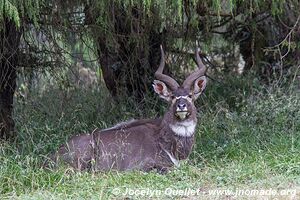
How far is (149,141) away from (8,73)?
6.78 ft

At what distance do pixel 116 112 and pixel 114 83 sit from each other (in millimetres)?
745

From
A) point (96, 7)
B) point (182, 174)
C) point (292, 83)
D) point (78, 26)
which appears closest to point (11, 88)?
point (78, 26)

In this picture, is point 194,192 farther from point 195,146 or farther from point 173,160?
point 195,146

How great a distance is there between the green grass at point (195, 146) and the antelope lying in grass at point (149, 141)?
10.4 inches

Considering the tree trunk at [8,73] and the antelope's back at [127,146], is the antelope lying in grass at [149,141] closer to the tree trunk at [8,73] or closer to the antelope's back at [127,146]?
the antelope's back at [127,146]

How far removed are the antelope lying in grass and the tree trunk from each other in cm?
122

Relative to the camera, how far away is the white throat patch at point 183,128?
977 centimetres

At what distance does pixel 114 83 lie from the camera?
1197 cm

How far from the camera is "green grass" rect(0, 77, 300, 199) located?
27.3 feet

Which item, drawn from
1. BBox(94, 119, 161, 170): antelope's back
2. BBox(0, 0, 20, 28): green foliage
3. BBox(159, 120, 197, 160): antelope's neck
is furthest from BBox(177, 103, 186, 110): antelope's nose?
BBox(0, 0, 20, 28): green foliage

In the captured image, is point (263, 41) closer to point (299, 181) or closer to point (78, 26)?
point (78, 26)

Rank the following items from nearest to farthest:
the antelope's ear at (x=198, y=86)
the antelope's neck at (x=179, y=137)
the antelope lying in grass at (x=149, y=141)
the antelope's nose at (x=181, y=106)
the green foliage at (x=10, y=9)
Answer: the green foliage at (x=10, y=9)
the antelope lying in grass at (x=149, y=141)
the antelope's nose at (x=181, y=106)
the antelope's neck at (x=179, y=137)
the antelope's ear at (x=198, y=86)

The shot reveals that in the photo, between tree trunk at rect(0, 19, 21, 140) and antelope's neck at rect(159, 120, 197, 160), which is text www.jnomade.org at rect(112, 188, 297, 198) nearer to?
antelope's neck at rect(159, 120, 197, 160)

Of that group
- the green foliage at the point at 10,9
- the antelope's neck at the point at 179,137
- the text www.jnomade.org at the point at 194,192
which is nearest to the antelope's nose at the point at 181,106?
the antelope's neck at the point at 179,137
